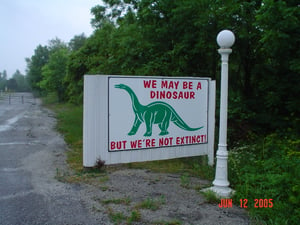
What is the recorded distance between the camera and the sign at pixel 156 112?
650cm

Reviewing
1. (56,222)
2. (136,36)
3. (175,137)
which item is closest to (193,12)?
(136,36)

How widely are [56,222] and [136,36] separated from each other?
785 centimetres

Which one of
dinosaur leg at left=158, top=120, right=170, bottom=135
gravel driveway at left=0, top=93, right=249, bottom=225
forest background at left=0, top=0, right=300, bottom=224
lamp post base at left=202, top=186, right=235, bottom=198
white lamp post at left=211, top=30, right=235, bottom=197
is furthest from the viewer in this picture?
forest background at left=0, top=0, right=300, bottom=224

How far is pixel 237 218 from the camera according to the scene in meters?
4.58

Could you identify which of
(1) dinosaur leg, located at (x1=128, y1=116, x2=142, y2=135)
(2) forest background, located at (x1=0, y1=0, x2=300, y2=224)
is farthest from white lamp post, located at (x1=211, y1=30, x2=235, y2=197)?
(1) dinosaur leg, located at (x1=128, y1=116, x2=142, y2=135)

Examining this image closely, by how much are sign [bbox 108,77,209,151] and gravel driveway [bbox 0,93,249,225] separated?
740 millimetres

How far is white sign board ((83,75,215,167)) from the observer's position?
6.35m

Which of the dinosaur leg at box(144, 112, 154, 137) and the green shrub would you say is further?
the dinosaur leg at box(144, 112, 154, 137)

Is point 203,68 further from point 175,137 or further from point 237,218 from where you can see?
point 237,218

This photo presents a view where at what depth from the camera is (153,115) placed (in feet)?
22.5

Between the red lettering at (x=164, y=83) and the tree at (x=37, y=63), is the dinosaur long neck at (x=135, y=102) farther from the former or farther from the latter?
the tree at (x=37, y=63)

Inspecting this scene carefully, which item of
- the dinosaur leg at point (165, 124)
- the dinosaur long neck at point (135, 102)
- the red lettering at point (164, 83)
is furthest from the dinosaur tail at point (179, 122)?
the dinosaur long neck at point (135, 102)

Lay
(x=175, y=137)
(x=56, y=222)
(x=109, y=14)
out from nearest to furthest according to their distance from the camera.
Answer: (x=56, y=222) → (x=175, y=137) → (x=109, y=14)
